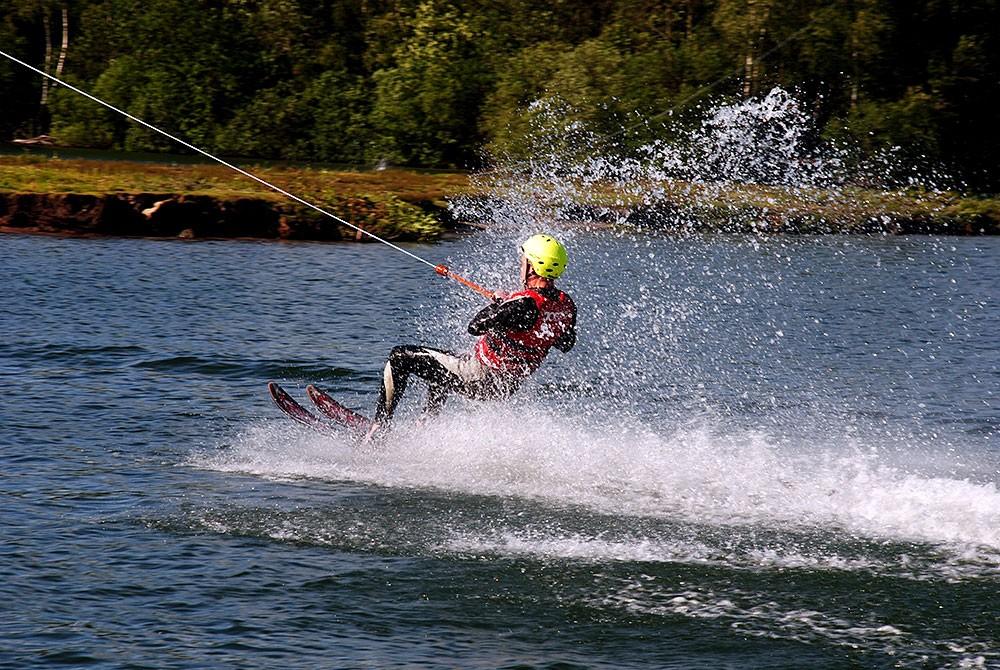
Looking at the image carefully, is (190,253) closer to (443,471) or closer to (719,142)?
(443,471)

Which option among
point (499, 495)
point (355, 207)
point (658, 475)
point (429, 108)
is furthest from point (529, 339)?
point (429, 108)

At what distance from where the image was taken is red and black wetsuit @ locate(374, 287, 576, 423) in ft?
35.5

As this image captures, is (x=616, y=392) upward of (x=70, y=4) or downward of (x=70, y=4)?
downward

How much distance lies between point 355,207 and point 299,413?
54.8 ft

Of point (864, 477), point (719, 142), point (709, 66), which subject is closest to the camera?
point (864, 477)

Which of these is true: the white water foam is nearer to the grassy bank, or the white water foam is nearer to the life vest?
the life vest

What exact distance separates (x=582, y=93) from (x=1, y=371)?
28059 mm

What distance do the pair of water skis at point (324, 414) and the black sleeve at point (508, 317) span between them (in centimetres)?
158

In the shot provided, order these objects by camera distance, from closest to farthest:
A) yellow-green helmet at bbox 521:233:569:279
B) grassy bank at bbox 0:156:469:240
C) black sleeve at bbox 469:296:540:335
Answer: black sleeve at bbox 469:296:540:335 → yellow-green helmet at bbox 521:233:569:279 → grassy bank at bbox 0:156:469:240

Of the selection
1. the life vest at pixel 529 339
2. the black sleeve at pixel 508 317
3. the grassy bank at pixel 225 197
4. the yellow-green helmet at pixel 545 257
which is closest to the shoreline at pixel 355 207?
the grassy bank at pixel 225 197

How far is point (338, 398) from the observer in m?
14.0

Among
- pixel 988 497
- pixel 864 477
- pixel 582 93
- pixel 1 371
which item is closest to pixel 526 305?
pixel 864 477

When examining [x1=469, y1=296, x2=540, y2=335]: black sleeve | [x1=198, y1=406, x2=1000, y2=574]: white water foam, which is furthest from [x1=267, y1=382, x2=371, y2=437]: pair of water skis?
[x1=469, y1=296, x2=540, y2=335]: black sleeve

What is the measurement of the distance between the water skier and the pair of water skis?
1.04ft
